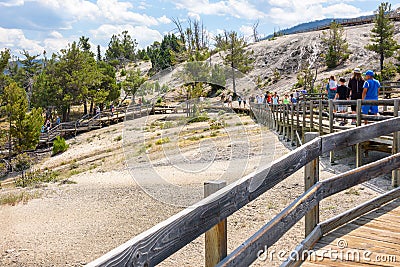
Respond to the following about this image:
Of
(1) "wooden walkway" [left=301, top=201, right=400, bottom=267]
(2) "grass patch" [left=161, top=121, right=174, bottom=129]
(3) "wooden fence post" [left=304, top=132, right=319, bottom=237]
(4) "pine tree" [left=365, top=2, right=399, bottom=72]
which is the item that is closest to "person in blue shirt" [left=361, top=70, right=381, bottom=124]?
(1) "wooden walkway" [left=301, top=201, right=400, bottom=267]

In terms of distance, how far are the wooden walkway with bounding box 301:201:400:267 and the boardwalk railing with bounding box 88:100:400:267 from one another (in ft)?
1.03

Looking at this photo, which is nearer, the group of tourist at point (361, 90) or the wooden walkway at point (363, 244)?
the wooden walkway at point (363, 244)

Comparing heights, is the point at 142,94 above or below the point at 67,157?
above

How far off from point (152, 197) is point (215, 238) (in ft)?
34.8

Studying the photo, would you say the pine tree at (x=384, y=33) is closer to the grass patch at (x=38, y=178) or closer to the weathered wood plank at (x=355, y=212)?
the grass patch at (x=38, y=178)

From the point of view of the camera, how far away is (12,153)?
31.1 metres

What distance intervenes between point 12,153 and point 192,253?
26860 mm

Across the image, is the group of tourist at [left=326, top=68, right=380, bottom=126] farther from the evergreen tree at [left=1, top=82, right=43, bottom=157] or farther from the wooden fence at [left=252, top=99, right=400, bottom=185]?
the evergreen tree at [left=1, top=82, right=43, bottom=157]

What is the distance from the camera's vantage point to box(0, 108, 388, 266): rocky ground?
19.0ft

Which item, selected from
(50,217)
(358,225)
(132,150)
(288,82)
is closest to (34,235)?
(50,217)

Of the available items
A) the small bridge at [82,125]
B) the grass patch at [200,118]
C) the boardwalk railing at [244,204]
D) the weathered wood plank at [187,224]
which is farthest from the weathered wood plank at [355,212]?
the small bridge at [82,125]

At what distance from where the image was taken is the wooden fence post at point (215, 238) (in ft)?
8.13

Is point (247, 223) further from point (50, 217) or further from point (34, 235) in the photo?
point (50, 217)

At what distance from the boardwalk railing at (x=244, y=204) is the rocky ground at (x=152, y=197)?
185 centimetres
